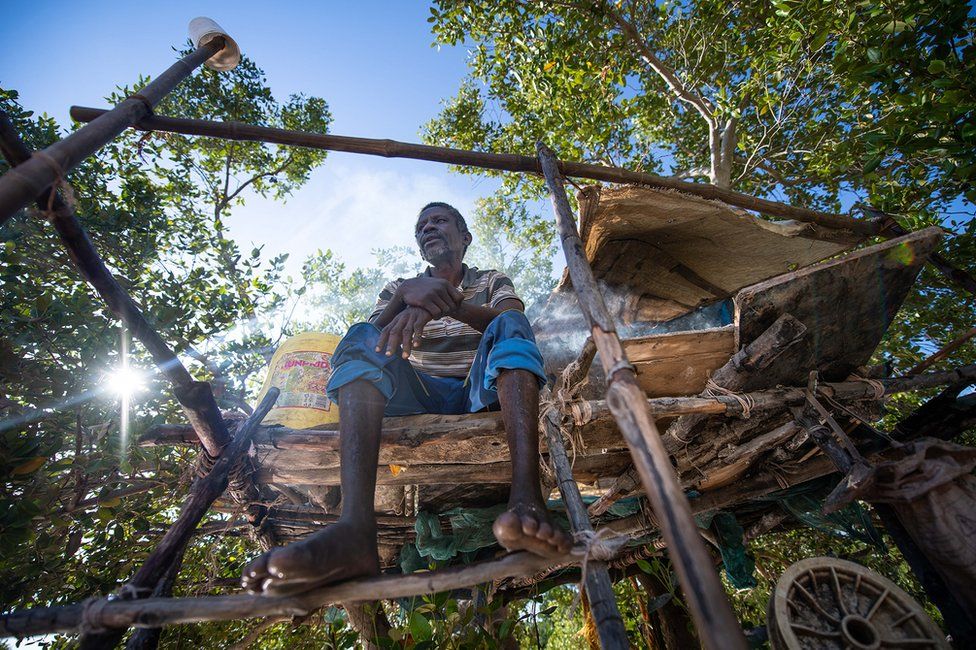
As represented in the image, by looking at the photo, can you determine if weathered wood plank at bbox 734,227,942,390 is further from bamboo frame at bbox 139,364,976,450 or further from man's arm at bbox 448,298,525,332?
man's arm at bbox 448,298,525,332

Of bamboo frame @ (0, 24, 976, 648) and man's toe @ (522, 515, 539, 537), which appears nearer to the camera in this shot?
bamboo frame @ (0, 24, 976, 648)

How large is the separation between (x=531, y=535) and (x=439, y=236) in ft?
8.26

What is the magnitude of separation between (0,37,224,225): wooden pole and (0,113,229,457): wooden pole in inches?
1.3

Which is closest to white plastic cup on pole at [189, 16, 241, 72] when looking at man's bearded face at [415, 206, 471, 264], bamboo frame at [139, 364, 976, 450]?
man's bearded face at [415, 206, 471, 264]

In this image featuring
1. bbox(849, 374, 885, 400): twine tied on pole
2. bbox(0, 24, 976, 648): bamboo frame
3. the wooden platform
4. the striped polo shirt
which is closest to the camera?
bbox(0, 24, 976, 648): bamboo frame

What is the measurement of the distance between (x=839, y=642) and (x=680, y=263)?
2.84 meters

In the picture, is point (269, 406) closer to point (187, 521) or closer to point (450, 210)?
point (187, 521)

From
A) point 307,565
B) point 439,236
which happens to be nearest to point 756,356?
point 439,236

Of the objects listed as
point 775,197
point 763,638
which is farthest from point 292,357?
point 775,197

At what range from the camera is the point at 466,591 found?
14.3ft

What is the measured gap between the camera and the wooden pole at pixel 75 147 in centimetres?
131

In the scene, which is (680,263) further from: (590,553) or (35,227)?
(35,227)

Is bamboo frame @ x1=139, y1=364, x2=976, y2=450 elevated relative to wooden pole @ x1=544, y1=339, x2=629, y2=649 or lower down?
elevated

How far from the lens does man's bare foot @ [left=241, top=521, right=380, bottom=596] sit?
1208mm
